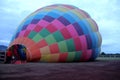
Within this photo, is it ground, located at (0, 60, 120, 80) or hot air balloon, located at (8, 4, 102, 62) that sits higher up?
hot air balloon, located at (8, 4, 102, 62)

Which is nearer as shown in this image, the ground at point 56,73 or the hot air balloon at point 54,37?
the ground at point 56,73

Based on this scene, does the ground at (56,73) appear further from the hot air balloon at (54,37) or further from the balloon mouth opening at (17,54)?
the balloon mouth opening at (17,54)

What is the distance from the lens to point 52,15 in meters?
18.0

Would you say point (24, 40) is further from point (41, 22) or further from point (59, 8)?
point (59, 8)

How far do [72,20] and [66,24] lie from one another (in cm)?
83

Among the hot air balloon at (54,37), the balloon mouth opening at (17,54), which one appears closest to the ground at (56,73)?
the hot air balloon at (54,37)

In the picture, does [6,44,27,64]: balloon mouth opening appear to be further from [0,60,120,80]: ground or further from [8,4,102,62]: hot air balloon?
[0,60,120,80]: ground

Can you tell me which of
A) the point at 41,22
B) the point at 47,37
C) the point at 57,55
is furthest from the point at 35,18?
the point at 57,55

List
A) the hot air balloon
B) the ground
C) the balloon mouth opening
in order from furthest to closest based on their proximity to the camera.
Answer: the balloon mouth opening → the hot air balloon → the ground

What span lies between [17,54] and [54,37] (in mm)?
3390

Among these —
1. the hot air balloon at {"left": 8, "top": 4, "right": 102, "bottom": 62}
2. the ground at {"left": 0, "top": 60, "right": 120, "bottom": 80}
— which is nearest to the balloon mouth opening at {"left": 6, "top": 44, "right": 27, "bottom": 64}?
the hot air balloon at {"left": 8, "top": 4, "right": 102, "bottom": 62}

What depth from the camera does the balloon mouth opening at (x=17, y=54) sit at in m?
18.1

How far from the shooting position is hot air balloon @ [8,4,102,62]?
1659 cm

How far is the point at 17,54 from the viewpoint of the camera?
60.4ft
